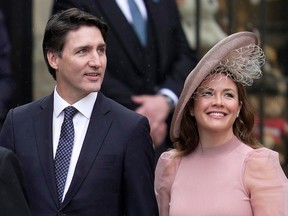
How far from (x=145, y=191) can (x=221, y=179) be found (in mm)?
336

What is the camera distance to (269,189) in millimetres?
3992

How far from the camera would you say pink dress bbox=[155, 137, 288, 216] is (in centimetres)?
399

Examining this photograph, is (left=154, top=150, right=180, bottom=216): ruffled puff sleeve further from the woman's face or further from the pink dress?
the woman's face

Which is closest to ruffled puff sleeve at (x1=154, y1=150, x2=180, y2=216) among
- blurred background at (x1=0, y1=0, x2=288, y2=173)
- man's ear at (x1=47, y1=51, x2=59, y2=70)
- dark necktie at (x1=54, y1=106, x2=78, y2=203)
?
dark necktie at (x1=54, y1=106, x2=78, y2=203)

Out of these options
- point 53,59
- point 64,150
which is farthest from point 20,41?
point 64,150

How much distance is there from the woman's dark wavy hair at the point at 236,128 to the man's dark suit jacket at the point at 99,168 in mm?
230

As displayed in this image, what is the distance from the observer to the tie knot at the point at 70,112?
419 centimetres

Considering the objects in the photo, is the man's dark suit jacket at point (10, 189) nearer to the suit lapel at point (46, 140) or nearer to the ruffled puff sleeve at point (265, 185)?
the suit lapel at point (46, 140)

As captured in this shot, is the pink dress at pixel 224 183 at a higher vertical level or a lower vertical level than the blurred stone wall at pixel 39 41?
lower

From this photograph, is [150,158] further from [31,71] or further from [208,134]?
[31,71]

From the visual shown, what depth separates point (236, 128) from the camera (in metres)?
4.28

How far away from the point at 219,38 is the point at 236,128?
2231 mm

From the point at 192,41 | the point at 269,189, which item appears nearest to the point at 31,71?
the point at 192,41

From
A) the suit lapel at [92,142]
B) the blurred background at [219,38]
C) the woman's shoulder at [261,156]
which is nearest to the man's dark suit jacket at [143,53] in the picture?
the blurred background at [219,38]
